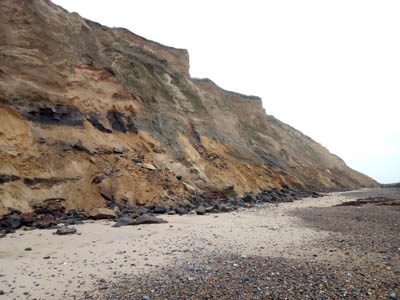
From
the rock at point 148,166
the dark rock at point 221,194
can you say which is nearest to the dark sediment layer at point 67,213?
the dark rock at point 221,194

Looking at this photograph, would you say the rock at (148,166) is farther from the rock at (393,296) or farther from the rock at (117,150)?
the rock at (393,296)

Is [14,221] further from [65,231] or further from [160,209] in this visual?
[160,209]

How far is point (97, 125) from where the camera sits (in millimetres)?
14906

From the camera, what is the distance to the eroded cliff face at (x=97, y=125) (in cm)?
1118

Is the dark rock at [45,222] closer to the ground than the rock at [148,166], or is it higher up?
closer to the ground

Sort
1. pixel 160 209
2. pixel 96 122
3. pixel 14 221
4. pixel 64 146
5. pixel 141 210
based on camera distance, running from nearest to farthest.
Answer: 1. pixel 14 221
2. pixel 141 210
3. pixel 160 209
4. pixel 64 146
5. pixel 96 122

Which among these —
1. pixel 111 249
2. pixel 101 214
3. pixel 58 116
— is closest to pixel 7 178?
pixel 101 214

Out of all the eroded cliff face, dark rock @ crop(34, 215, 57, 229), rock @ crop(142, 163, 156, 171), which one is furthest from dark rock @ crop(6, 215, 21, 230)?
rock @ crop(142, 163, 156, 171)

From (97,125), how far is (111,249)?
10227 mm

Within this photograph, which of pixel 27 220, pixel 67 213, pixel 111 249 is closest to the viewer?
pixel 111 249

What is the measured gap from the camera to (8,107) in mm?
11719

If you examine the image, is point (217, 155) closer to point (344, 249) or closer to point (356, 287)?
point (344, 249)

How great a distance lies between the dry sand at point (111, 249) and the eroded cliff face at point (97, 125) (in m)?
3.27

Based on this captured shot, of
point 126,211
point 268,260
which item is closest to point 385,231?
point 268,260
